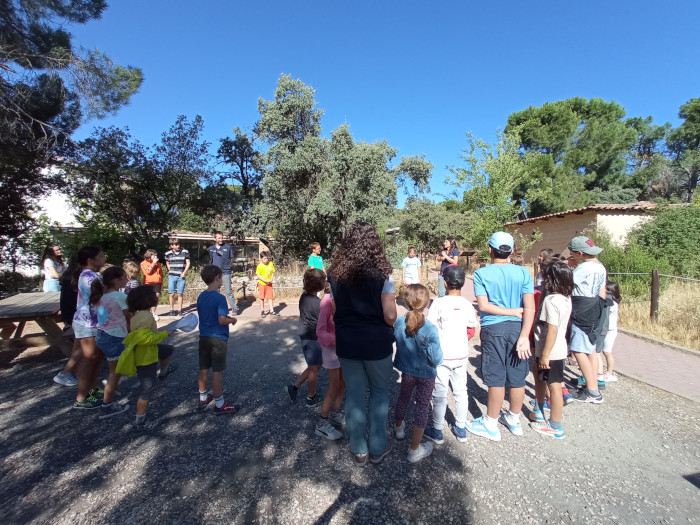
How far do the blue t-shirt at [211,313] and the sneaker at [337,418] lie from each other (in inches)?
50.4

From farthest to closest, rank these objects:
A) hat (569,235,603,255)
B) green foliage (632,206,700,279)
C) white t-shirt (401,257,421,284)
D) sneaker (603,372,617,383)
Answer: green foliage (632,206,700,279) < white t-shirt (401,257,421,284) < sneaker (603,372,617,383) < hat (569,235,603,255)

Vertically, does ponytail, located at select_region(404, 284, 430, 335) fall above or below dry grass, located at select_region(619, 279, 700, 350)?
above

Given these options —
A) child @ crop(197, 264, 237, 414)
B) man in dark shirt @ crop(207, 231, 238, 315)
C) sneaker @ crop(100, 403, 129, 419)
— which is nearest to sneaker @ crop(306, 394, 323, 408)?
child @ crop(197, 264, 237, 414)

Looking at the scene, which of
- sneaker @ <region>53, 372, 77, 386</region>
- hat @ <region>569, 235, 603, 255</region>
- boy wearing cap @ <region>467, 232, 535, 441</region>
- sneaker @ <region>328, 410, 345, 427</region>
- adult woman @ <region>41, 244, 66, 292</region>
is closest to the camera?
boy wearing cap @ <region>467, 232, 535, 441</region>

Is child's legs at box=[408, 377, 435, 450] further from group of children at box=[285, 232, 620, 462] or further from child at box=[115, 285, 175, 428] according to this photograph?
child at box=[115, 285, 175, 428]

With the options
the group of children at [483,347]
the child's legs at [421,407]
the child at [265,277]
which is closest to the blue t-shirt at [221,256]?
the child at [265,277]

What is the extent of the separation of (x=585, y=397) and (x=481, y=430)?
1.52m

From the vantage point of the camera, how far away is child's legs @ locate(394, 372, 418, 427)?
2598 mm

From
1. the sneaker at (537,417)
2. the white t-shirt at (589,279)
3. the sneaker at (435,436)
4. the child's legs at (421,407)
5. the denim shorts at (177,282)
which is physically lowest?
the sneaker at (537,417)

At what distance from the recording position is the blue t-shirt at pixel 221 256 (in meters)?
7.29

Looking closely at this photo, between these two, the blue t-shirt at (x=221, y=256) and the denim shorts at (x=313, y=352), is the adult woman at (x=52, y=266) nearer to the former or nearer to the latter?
the blue t-shirt at (x=221, y=256)

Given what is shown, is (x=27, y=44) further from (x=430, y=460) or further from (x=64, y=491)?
(x=430, y=460)

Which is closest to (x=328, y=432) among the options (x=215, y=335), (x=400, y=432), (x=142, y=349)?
(x=400, y=432)

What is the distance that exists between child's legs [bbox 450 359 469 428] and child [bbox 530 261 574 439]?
71 cm
